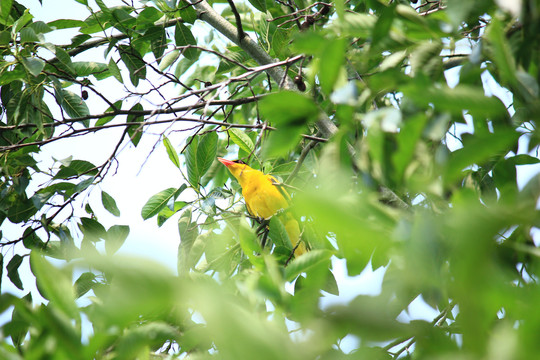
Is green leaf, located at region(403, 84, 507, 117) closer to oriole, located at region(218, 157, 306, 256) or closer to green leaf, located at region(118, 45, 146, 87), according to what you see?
green leaf, located at region(118, 45, 146, 87)

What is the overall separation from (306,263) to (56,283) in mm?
319

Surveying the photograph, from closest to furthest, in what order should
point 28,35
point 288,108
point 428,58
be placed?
1. point 288,108
2. point 428,58
3. point 28,35

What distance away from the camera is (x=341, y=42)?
0.56 metres

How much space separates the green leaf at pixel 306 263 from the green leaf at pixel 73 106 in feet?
6.35

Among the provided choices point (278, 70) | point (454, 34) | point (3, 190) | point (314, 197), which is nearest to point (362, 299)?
point (314, 197)

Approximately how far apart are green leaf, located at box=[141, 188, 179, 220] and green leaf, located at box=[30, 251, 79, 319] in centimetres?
148

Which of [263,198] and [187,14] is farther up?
[187,14]

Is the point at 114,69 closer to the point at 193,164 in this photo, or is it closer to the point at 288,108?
the point at 193,164

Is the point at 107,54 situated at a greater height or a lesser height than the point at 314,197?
lesser

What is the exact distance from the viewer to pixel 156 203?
1983 mm

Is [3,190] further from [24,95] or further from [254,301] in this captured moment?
[254,301]

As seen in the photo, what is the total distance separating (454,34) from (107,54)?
6.37ft

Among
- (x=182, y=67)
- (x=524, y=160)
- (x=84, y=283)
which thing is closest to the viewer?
(x=524, y=160)

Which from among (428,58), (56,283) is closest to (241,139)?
(428,58)
